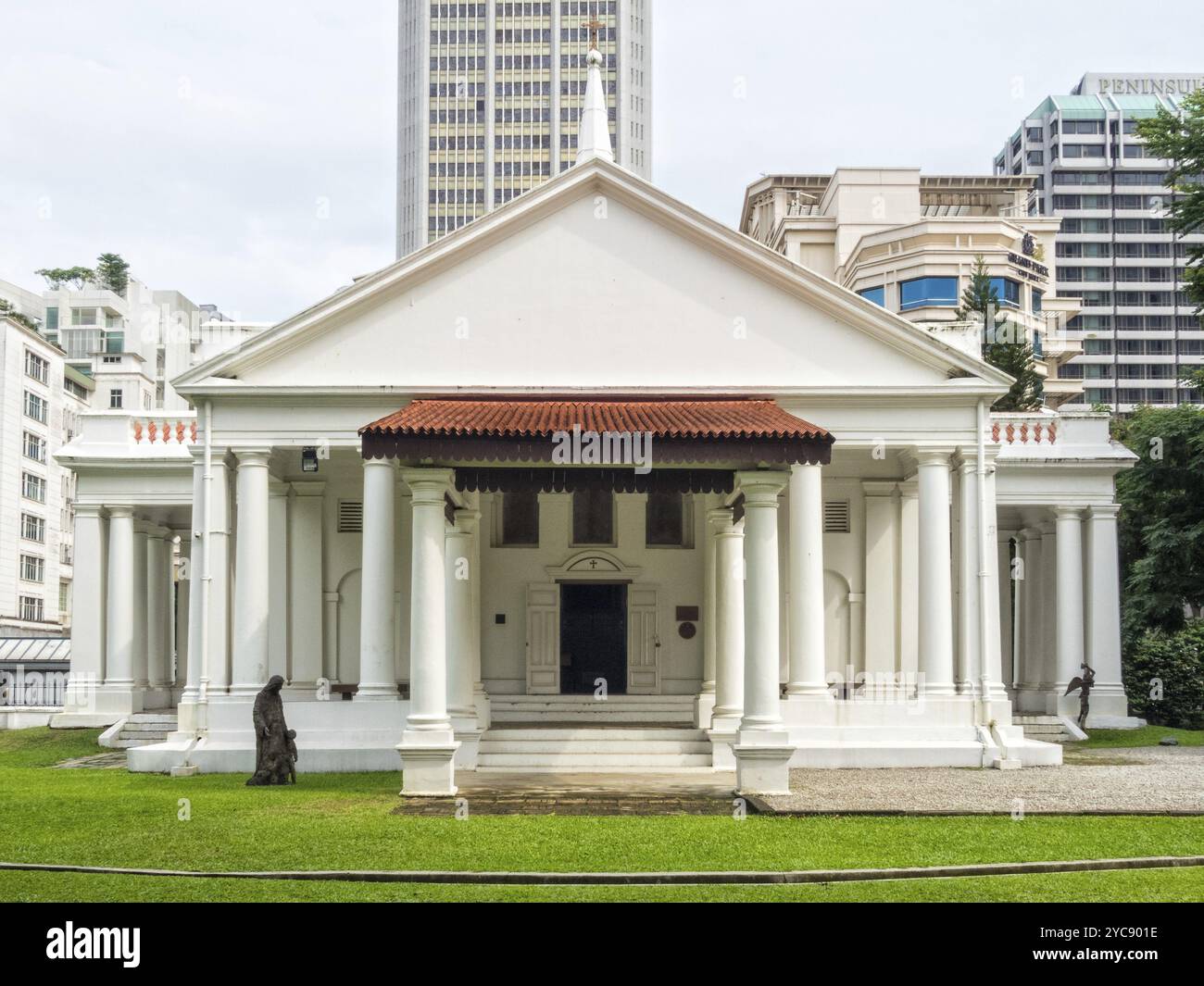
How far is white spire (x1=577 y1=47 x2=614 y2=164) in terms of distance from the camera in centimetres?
2669

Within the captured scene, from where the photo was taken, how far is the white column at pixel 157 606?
36875 millimetres

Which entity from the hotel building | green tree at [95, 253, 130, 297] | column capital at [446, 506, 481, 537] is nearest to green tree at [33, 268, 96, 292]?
green tree at [95, 253, 130, 297]

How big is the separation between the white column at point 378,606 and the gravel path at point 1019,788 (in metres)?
7.30

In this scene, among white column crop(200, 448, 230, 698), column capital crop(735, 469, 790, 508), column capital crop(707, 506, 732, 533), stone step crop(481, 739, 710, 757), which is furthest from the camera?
column capital crop(707, 506, 732, 533)

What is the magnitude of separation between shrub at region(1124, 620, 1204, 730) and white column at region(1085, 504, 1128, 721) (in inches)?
138

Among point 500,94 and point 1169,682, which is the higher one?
point 500,94

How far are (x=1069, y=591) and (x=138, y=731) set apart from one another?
21.6 meters

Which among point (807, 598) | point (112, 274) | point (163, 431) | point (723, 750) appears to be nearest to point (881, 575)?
point (807, 598)

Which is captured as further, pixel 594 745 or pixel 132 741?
pixel 132 741

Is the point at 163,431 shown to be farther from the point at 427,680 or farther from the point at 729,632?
the point at 427,680

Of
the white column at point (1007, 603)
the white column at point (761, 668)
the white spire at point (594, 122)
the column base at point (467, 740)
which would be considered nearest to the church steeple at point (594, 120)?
the white spire at point (594, 122)

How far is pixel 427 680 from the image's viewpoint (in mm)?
19438

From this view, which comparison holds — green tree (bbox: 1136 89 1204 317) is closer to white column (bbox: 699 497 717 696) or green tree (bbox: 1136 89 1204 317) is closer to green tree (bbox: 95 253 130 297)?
white column (bbox: 699 497 717 696)
